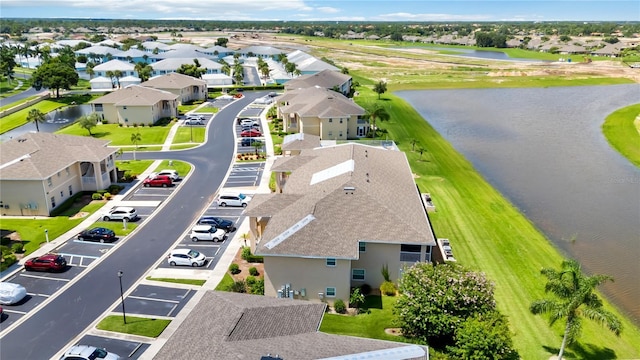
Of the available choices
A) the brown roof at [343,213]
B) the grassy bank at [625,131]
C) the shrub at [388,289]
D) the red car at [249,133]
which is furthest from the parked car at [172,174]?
the grassy bank at [625,131]

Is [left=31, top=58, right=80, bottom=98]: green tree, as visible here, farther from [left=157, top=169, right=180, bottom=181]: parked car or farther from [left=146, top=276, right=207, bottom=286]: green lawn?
[left=146, top=276, right=207, bottom=286]: green lawn

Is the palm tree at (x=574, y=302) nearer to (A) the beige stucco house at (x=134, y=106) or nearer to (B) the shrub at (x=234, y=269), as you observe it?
(B) the shrub at (x=234, y=269)

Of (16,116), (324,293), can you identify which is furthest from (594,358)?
(16,116)

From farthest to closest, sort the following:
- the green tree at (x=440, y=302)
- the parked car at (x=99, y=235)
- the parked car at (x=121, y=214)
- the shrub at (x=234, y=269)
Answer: the parked car at (x=121, y=214) → the parked car at (x=99, y=235) → the shrub at (x=234, y=269) → the green tree at (x=440, y=302)

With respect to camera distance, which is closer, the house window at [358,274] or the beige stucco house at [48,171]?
the house window at [358,274]

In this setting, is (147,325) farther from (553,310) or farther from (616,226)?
(616,226)
